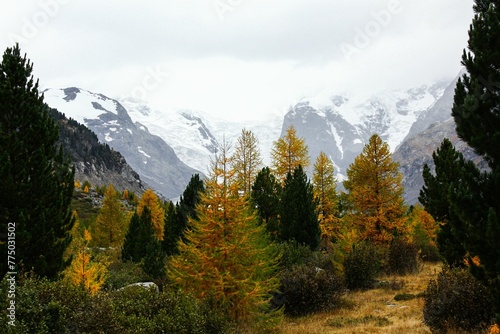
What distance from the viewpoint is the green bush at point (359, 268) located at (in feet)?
67.6

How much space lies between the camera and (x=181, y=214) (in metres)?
28.1

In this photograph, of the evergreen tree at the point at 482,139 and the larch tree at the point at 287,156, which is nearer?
the evergreen tree at the point at 482,139

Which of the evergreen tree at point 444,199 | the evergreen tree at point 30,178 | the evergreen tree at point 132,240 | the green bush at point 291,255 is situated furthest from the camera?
the evergreen tree at point 132,240

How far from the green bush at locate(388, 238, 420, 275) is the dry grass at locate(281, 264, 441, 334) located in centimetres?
356

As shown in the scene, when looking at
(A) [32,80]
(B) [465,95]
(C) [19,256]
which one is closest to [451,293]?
(B) [465,95]

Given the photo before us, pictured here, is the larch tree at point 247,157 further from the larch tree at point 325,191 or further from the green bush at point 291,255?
the green bush at point 291,255

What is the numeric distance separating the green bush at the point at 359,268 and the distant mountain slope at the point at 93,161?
11975 cm

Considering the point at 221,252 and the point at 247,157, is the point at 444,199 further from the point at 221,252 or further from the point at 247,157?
the point at 247,157

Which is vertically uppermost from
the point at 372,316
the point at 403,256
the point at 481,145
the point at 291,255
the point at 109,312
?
the point at 481,145

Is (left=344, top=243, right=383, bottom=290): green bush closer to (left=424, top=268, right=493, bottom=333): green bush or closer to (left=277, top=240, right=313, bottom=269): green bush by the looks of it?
(left=277, top=240, right=313, bottom=269): green bush

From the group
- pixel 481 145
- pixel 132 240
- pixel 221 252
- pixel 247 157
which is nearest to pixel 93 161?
pixel 247 157

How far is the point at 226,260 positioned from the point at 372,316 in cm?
650

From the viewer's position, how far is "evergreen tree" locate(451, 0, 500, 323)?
7.74 meters

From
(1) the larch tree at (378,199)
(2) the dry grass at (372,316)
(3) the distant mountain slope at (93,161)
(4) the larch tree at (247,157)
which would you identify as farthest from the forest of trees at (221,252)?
(3) the distant mountain slope at (93,161)
